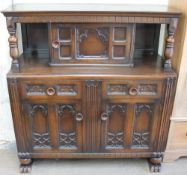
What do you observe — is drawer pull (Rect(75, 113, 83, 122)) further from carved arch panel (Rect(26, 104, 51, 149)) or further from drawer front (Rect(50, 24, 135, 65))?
drawer front (Rect(50, 24, 135, 65))

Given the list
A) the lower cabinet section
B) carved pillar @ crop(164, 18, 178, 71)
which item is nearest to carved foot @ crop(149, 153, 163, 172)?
the lower cabinet section

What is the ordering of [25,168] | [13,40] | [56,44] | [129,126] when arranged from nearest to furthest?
[13,40] < [56,44] < [129,126] < [25,168]

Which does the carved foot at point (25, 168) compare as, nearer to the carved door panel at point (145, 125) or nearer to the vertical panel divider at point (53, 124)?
the vertical panel divider at point (53, 124)

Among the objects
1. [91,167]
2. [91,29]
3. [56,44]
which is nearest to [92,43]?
[91,29]

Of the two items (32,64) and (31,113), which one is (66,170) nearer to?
(31,113)

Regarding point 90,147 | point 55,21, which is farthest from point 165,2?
point 90,147

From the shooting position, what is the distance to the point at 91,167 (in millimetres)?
1863

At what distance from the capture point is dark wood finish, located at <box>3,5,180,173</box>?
148cm

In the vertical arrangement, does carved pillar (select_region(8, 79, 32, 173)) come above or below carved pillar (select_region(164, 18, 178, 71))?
below

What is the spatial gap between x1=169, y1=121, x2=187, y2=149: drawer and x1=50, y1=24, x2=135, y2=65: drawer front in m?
0.59

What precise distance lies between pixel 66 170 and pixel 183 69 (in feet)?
3.67

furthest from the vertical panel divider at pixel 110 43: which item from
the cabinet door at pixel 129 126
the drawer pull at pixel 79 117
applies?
the drawer pull at pixel 79 117

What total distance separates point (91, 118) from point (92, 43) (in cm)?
50

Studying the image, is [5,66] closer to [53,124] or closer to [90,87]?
[53,124]
